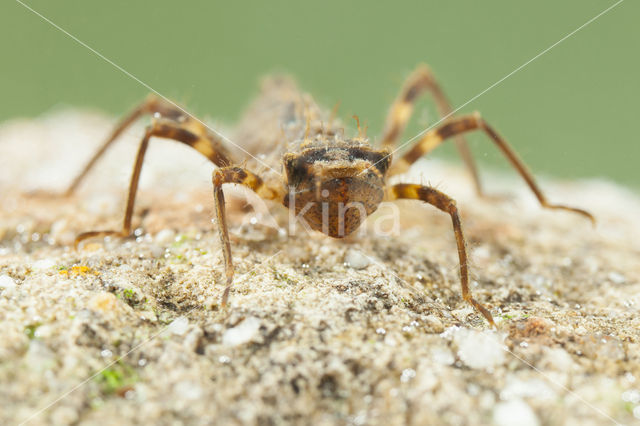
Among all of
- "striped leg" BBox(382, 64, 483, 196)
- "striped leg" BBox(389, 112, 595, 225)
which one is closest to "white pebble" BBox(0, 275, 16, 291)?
"striped leg" BBox(389, 112, 595, 225)

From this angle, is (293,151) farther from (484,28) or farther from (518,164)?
(484,28)

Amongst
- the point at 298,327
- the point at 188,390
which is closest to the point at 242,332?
the point at 298,327

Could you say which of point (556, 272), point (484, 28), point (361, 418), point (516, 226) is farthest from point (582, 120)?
point (361, 418)

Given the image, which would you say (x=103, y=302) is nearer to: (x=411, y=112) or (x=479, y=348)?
(x=479, y=348)

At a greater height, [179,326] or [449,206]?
[449,206]

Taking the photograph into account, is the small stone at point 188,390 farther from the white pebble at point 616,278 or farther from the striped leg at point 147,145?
the white pebble at point 616,278

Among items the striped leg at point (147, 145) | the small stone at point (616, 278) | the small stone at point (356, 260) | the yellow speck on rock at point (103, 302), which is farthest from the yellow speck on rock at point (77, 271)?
the small stone at point (616, 278)

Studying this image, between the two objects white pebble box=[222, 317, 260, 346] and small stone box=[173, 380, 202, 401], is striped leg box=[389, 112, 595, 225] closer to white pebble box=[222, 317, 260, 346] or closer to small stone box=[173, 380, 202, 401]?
white pebble box=[222, 317, 260, 346]
